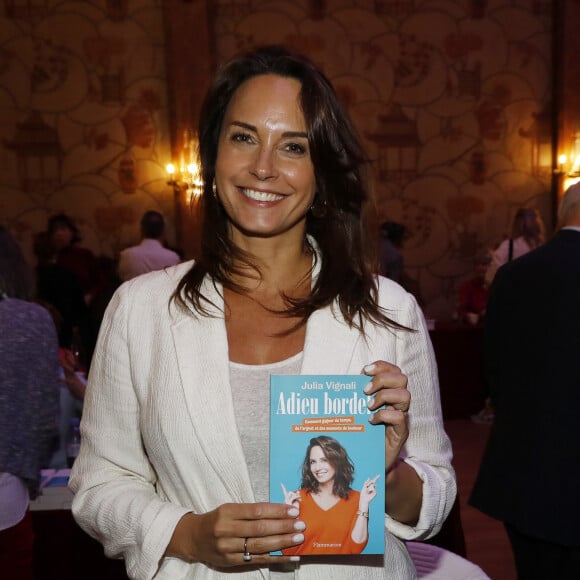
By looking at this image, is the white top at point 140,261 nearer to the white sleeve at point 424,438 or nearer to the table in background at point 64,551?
the table in background at point 64,551

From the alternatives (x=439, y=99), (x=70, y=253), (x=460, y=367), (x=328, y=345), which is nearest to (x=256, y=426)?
(x=328, y=345)

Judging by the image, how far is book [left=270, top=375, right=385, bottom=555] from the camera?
4.12 ft

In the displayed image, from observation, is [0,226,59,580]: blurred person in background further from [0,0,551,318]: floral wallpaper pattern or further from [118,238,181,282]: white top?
[0,0,551,318]: floral wallpaper pattern

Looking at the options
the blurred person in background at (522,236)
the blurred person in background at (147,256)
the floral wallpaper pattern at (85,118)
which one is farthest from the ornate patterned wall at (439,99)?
the blurred person in background at (147,256)

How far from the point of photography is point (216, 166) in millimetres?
1570

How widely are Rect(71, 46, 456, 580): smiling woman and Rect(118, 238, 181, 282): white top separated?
11.7 feet

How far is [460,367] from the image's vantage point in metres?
6.59

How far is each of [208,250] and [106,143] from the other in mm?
7114

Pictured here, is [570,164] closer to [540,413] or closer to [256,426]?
[540,413]

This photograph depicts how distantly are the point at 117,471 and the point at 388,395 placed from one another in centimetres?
54

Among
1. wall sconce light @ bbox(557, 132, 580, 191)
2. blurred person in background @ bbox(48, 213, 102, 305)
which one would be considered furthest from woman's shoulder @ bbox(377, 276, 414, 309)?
wall sconce light @ bbox(557, 132, 580, 191)

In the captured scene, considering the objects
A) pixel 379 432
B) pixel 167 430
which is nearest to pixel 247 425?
pixel 167 430

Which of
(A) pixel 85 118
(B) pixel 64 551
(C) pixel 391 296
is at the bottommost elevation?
(B) pixel 64 551

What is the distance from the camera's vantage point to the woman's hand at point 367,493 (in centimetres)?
128
